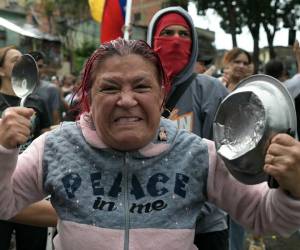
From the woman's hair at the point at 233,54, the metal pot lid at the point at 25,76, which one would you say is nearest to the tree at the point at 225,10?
the woman's hair at the point at 233,54

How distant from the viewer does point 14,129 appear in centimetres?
151

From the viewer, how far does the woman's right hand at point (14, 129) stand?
4.95ft

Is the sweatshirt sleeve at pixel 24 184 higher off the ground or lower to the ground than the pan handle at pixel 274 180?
lower

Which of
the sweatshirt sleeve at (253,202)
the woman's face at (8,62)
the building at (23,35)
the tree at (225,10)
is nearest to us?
the sweatshirt sleeve at (253,202)

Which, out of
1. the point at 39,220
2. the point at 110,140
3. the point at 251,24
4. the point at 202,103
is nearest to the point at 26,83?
the point at 39,220

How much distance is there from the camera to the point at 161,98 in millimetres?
1761

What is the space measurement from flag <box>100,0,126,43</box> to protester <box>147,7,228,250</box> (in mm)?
1173

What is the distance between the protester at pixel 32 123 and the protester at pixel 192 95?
941 mm

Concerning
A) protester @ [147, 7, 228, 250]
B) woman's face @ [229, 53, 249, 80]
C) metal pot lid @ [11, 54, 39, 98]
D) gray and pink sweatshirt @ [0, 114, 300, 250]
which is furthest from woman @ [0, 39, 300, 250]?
woman's face @ [229, 53, 249, 80]

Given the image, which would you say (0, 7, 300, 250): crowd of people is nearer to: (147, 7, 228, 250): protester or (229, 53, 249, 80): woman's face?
(147, 7, 228, 250): protester

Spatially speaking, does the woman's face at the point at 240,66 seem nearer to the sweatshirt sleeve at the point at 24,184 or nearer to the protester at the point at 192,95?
the protester at the point at 192,95

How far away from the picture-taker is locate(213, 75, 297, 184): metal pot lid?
53.6 inches

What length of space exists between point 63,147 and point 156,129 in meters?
0.31

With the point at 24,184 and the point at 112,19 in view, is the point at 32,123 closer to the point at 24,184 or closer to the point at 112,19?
the point at 112,19
